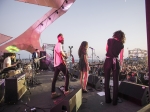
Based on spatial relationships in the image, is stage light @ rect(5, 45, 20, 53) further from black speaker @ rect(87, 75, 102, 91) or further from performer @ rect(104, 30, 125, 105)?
performer @ rect(104, 30, 125, 105)

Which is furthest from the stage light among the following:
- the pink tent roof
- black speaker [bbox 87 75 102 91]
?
black speaker [bbox 87 75 102 91]

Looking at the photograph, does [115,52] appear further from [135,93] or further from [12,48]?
[12,48]

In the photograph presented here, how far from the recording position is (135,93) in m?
3.00

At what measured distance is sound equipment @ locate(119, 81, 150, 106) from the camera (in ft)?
9.30

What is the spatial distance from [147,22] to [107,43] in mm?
1280

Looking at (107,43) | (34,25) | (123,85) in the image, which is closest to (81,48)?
(107,43)

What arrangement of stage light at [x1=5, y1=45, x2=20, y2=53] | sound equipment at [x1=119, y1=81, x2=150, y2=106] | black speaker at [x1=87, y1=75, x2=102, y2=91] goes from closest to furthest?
sound equipment at [x1=119, y1=81, x2=150, y2=106], black speaker at [x1=87, y1=75, x2=102, y2=91], stage light at [x1=5, y1=45, x2=20, y2=53]

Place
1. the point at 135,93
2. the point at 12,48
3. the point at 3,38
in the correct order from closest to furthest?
the point at 135,93 < the point at 3,38 < the point at 12,48

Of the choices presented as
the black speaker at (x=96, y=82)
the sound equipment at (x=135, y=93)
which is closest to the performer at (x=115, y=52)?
the sound equipment at (x=135, y=93)

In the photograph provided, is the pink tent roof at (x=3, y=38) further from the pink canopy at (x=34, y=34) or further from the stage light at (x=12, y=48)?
the stage light at (x=12, y=48)

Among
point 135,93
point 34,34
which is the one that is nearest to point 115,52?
point 135,93

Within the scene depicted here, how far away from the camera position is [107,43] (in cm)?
298

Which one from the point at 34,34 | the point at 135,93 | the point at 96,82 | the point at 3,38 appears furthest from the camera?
the point at 34,34

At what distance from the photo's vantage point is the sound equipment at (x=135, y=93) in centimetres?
283
